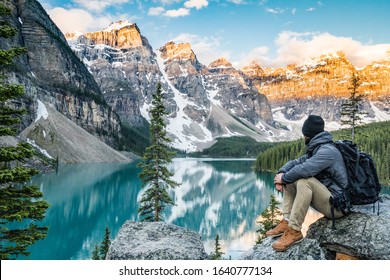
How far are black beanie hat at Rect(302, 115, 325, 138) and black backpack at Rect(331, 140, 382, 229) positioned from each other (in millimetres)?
501

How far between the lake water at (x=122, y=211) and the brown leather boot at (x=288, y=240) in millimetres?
27856

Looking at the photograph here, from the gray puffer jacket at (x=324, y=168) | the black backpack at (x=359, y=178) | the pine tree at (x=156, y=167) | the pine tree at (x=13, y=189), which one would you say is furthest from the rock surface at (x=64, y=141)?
the black backpack at (x=359, y=178)

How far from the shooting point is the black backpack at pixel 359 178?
21.2ft

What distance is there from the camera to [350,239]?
6.30m

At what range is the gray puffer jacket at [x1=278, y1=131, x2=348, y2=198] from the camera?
20.7ft

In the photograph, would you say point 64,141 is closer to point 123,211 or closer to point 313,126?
point 123,211

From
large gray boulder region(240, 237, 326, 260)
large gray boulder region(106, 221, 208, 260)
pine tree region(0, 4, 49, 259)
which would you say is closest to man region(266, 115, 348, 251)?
large gray boulder region(240, 237, 326, 260)

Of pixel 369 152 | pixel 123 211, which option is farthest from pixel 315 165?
pixel 369 152

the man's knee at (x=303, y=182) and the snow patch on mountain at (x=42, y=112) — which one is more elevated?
the snow patch on mountain at (x=42, y=112)

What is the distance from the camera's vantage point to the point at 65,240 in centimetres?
3731

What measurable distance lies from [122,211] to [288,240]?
4771 centimetres

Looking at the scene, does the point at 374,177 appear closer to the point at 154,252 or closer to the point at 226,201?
the point at 154,252

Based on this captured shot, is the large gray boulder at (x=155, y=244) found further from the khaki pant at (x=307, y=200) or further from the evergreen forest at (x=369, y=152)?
the evergreen forest at (x=369, y=152)
